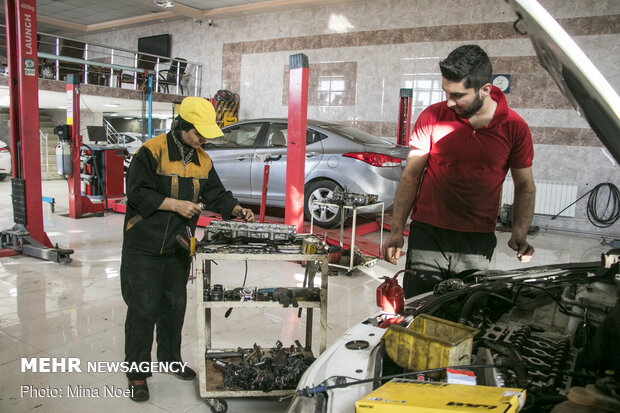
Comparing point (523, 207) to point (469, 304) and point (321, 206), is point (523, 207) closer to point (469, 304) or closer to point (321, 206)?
point (469, 304)

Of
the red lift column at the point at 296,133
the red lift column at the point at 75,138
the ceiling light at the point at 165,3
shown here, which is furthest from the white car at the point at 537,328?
the ceiling light at the point at 165,3

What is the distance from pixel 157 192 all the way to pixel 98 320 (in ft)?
5.16

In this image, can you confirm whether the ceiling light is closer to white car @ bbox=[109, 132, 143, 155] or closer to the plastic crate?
white car @ bbox=[109, 132, 143, 155]

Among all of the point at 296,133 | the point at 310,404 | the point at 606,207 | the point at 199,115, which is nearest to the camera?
the point at 310,404

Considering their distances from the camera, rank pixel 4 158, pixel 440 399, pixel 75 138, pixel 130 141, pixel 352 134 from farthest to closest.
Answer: pixel 130 141
pixel 4 158
pixel 75 138
pixel 352 134
pixel 440 399

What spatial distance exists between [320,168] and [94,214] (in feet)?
12.5

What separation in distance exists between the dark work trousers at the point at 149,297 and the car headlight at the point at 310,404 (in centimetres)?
143

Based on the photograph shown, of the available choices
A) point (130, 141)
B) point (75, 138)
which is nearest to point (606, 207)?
point (75, 138)

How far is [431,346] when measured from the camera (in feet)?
4.21

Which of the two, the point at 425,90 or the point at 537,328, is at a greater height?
the point at 425,90

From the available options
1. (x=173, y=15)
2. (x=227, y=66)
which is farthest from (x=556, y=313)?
(x=173, y=15)

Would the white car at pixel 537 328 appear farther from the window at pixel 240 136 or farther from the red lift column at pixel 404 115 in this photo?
the red lift column at pixel 404 115

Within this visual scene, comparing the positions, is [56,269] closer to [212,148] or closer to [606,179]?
[212,148]

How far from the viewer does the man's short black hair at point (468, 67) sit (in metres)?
1.93
